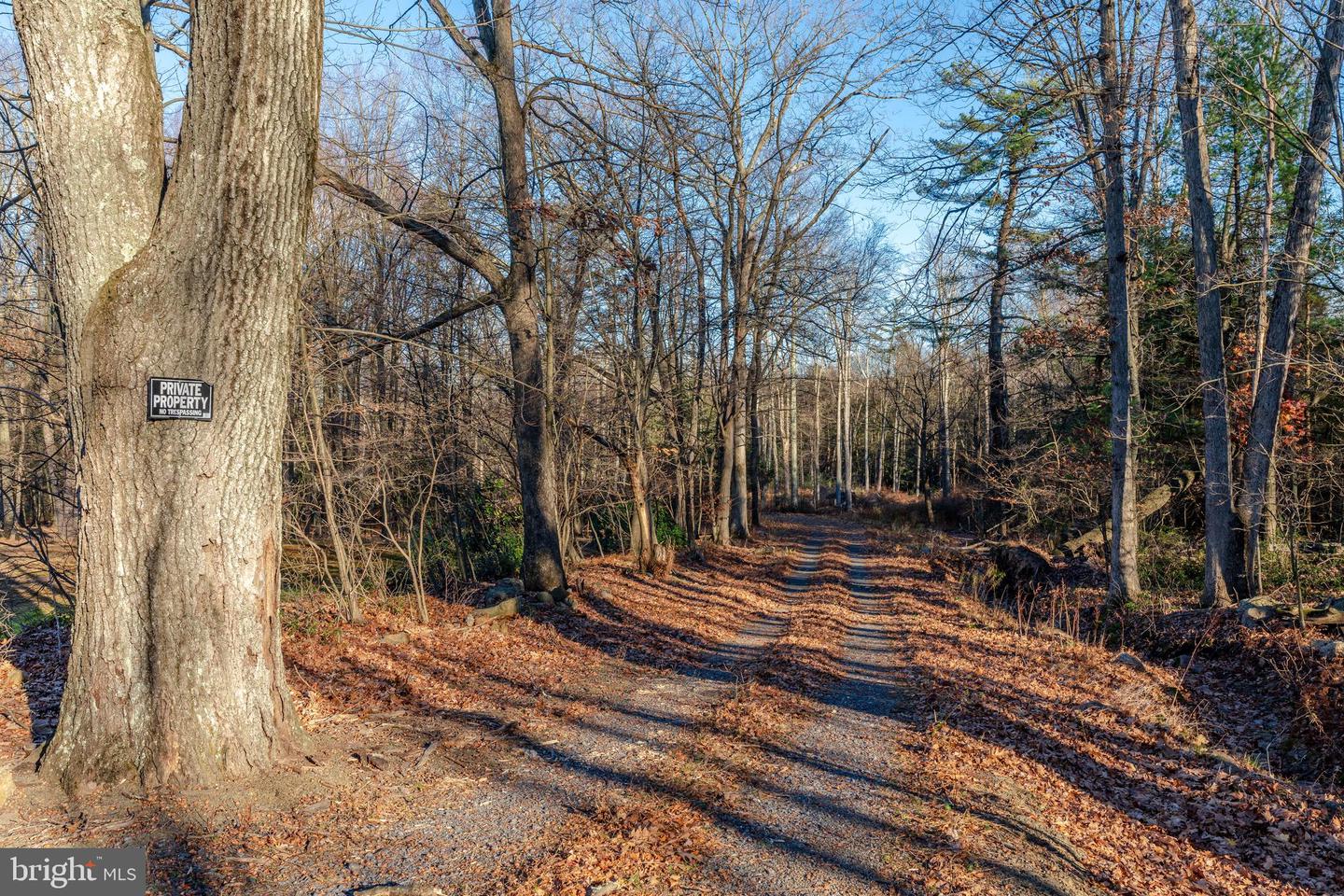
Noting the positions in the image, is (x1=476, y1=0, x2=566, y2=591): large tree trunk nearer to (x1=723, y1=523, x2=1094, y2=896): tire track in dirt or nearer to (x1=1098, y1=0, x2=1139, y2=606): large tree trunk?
(x1=723, y1=523, x2=1094, y2=896): tire track in dirt

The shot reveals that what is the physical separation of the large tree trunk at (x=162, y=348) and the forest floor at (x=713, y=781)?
0.48m

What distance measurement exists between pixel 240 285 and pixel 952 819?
5154 mm

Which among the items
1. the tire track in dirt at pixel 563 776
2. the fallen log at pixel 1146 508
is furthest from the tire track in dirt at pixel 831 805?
the fallen log at pixel 1146 508

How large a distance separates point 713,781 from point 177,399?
12.9 feet

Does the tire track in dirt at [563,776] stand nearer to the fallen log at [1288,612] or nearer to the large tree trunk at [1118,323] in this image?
the fallen log at [1288,612]

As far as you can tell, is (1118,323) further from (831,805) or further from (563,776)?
(563,776)

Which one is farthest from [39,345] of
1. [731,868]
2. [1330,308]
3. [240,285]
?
[1330,308]

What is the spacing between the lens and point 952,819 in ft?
15.6

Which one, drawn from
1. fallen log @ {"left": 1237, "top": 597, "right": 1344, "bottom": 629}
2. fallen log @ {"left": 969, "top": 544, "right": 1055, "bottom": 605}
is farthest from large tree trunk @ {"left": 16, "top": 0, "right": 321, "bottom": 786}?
fallen log @ {"left": 969, "top": 544, "right": 1055, "bottom": 605}

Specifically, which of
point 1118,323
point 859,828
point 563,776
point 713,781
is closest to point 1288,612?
point 1118,323

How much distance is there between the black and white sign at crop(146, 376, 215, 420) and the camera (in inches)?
178

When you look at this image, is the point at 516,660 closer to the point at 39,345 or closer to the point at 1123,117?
the point at 39,345

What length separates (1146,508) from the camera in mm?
16672

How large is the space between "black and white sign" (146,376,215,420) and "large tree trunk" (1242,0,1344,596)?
438 inches
